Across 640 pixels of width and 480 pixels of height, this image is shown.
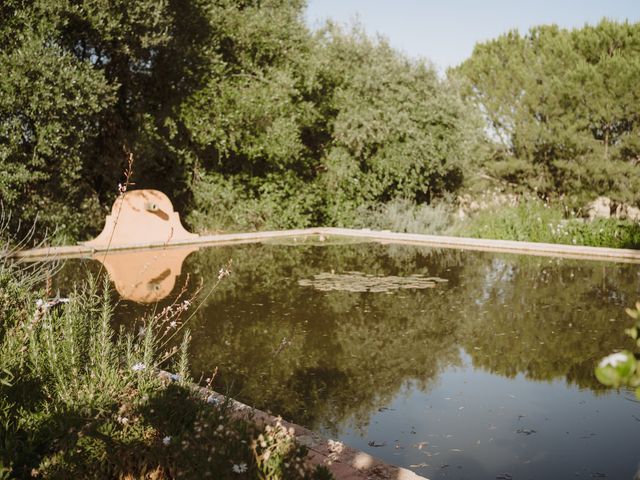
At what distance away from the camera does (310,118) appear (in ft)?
50.7

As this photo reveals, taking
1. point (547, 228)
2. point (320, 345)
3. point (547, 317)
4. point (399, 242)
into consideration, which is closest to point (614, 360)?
point (320, 345)

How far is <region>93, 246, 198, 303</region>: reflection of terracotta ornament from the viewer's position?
7.85 m

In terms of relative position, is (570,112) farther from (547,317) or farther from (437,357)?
(437,357)

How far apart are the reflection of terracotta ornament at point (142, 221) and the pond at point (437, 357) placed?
297cm

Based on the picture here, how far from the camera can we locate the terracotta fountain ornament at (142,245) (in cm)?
865

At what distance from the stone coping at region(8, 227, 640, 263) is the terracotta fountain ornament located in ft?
0.70

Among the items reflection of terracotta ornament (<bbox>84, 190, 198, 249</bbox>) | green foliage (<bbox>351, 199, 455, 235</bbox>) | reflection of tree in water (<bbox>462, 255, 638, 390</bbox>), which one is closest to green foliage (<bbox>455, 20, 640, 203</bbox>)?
green foliage (<bbox>351, 199, 455, 235</bbox>)

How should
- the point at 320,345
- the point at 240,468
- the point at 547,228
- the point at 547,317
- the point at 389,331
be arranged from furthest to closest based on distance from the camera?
the point at 547,228, the point at 547,317, the point at 389,331, the point at 320,345, the point at 240,468

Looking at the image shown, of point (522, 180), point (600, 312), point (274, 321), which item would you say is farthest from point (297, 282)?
point (522, 180)

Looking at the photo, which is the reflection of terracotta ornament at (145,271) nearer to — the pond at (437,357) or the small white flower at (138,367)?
the pond at (437,357)

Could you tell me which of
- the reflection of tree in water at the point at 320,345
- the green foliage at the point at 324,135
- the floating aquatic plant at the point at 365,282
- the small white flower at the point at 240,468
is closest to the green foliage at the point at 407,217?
the green foliage at the point at 324,135

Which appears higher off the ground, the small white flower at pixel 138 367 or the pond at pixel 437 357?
the small white flower at pixel 138 367

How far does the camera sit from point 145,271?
30.9ft

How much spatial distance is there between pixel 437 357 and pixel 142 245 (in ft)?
27.3
